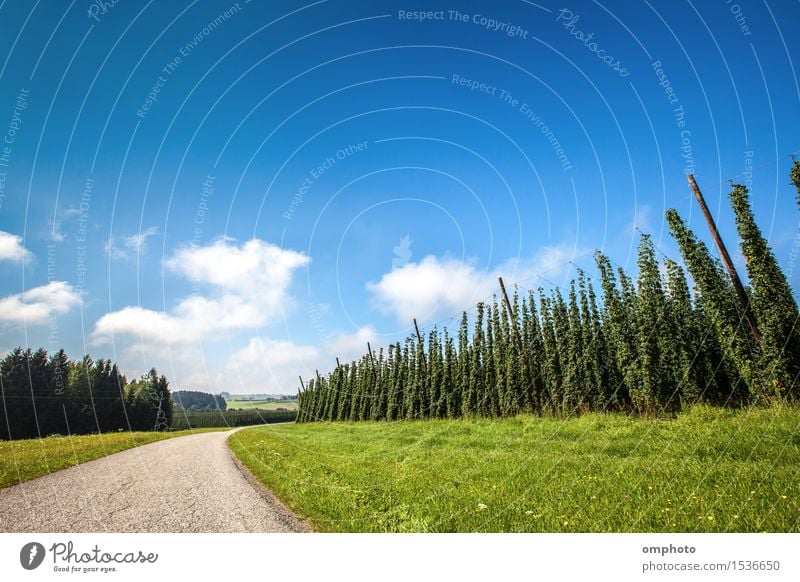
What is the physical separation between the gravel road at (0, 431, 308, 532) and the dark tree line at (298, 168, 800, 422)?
1208 centimetres

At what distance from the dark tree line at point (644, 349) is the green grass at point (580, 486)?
5.56 metres

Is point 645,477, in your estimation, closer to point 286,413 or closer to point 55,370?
point 55,370

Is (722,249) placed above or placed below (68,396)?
above

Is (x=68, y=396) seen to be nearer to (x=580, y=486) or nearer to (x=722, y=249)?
(x=580, y=486)

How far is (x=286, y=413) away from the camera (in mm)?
86625

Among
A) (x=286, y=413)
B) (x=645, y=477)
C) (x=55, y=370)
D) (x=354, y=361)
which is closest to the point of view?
(x=645, y=477)

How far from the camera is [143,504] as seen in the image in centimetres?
667

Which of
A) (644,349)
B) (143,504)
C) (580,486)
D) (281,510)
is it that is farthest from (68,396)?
(644,349)
